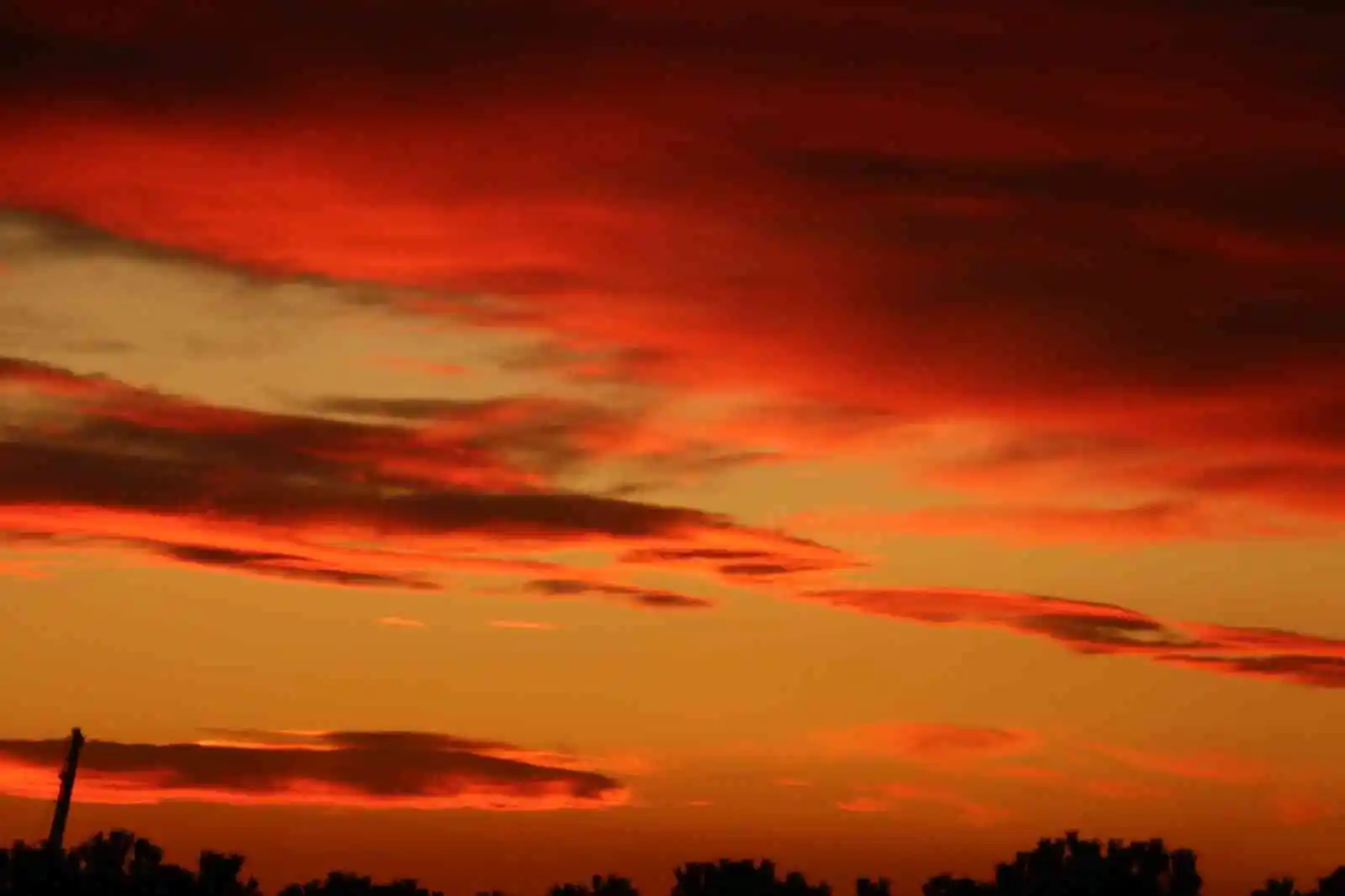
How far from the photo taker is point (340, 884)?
7450 centimetres

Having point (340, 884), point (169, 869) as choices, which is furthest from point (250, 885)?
point (340, 884)

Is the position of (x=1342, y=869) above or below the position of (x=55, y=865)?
above

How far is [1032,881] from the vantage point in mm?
74562

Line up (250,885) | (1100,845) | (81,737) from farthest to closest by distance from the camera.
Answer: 1. (1100,845)
2. (250,885)
3. (81,737)

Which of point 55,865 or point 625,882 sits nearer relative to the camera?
point 55,865

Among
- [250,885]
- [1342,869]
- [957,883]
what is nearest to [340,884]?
[250,885]

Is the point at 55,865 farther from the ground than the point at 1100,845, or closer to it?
closer to it

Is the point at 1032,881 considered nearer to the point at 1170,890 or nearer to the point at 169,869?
the point at 1170,890

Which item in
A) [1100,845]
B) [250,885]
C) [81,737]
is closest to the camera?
[81,737]

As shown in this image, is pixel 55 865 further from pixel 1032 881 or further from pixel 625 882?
pixel 1032 881

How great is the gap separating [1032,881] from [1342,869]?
995cm

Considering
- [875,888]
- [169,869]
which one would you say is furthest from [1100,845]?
[169,869]

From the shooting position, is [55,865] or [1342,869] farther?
[1342,869]

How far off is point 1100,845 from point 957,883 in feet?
18.4
